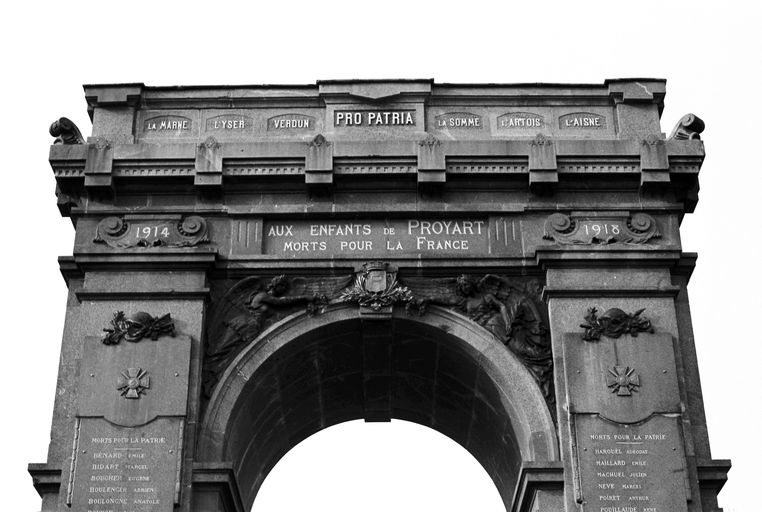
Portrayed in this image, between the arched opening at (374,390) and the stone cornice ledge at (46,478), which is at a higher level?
the arched opening at (374,390)

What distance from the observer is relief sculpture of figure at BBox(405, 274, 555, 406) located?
24.8 meters

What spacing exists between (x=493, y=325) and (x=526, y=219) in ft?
7.10

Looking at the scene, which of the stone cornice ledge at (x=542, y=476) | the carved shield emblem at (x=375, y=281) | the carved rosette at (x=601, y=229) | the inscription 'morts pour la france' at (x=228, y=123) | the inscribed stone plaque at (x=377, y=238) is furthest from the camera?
the inscription 'morts pour la france' at (x=228, y=123)

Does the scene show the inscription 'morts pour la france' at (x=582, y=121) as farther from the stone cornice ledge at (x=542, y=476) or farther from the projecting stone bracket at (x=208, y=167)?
the stone cornice ledge at (x=542, y=476)

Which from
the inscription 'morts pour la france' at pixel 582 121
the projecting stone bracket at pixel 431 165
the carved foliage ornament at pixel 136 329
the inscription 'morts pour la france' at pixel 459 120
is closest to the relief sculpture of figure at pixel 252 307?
the carved foliage ornament at pixel 136 329

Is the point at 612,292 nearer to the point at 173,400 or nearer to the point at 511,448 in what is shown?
the point at 511,448

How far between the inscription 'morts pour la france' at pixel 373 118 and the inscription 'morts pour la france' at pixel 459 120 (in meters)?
0.57

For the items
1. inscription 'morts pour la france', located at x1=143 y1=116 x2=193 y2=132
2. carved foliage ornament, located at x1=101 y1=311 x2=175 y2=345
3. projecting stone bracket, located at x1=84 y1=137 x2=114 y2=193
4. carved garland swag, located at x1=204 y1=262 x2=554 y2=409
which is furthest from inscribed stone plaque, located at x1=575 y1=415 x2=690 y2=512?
projecting stone bracket, located at x1=84 y1=137 x2=114 y2=193

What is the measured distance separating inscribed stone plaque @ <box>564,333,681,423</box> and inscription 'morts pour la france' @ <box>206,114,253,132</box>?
7.51 meters

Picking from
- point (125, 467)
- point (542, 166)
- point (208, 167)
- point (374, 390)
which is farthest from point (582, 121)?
point (125, 467)

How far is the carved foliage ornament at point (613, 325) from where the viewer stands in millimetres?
24406

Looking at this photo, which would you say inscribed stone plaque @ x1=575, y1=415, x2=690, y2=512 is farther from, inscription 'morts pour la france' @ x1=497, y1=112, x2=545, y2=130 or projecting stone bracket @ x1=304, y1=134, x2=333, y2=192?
projecting stone bracket @ x1=304, y1=134, x2=333, y2=192

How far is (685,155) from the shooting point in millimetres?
25859

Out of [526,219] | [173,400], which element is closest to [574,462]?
[526,219]
